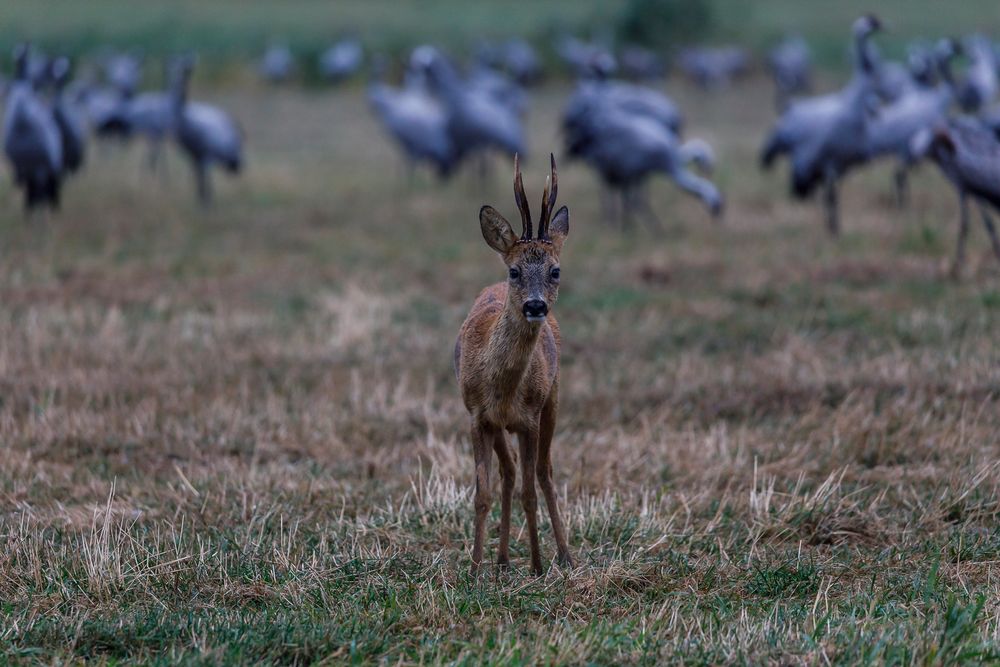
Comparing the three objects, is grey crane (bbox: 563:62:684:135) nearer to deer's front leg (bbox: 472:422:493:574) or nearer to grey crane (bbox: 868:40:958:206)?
grey crane (bbox: 868:40:958:206)

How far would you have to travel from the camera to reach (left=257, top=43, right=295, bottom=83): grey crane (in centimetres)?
3838

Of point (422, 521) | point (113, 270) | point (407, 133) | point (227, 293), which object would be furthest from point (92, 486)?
point (407, 133)

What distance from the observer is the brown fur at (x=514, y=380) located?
183 inches

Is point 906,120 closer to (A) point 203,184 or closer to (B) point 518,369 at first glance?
(A) point 203,184

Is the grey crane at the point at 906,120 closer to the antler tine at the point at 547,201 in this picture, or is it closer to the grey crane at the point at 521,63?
the antler tine at the point at 547,201

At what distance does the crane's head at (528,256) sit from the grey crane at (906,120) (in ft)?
37.1

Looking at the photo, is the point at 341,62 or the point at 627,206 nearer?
the point at 627,206

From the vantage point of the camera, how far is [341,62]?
37688 millimetres

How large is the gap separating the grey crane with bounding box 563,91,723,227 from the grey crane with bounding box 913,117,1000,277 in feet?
14.2

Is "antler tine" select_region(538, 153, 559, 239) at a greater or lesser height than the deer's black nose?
greater

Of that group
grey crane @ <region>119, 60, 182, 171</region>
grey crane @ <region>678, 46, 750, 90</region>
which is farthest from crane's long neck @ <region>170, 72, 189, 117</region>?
grey crane @ <region>678, 46, 750, 90</region>

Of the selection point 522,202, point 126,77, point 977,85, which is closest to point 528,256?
point 522,202

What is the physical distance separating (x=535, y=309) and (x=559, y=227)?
655 millimetres

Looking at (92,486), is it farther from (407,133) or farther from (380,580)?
(407,133)
